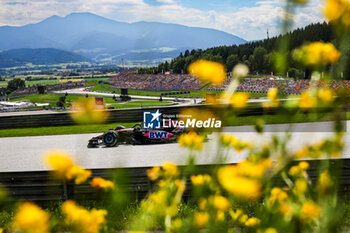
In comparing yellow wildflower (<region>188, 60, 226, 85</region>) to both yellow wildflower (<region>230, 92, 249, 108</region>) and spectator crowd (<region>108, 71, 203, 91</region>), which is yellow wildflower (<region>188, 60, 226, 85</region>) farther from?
spectator crowd (<region>108, 71, 203, 91</region>)

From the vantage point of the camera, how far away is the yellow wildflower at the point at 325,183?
0.84 metres

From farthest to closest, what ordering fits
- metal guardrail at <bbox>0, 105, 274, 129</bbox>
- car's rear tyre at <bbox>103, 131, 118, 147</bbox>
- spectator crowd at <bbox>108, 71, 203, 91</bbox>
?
1. spectator crowd at <bbox>108, 71, 203, 91</bbox>
2. metal guardrail at <bbox>0, 105, 274, 129</bbox>
3. car's rear tyre at <bbox>103, 131, 118, 147</bbox>

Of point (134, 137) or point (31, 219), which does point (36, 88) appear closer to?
point (134, 137)

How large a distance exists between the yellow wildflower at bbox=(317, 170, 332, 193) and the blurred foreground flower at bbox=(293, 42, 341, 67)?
306mm

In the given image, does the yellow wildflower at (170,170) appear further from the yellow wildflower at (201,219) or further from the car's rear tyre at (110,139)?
the car's rear tyre at (110,139)

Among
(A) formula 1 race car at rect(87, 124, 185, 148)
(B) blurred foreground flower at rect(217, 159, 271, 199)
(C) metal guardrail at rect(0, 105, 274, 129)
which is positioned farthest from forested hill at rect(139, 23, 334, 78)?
(C) metal guardrail at rect(0, 105, 274, 129)

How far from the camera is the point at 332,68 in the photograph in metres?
0.78

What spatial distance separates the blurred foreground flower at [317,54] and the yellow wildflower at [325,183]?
1.00 ft

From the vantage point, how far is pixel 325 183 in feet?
2.80

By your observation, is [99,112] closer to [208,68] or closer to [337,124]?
[208,68]

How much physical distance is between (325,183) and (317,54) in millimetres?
342

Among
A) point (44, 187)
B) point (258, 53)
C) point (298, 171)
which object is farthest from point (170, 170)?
point (44, 187)

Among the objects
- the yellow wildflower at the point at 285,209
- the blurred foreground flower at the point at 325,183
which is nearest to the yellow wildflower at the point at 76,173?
the yellow wildflower at the point at 285,209

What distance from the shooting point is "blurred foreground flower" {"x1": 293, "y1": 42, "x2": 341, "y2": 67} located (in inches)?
28.3
